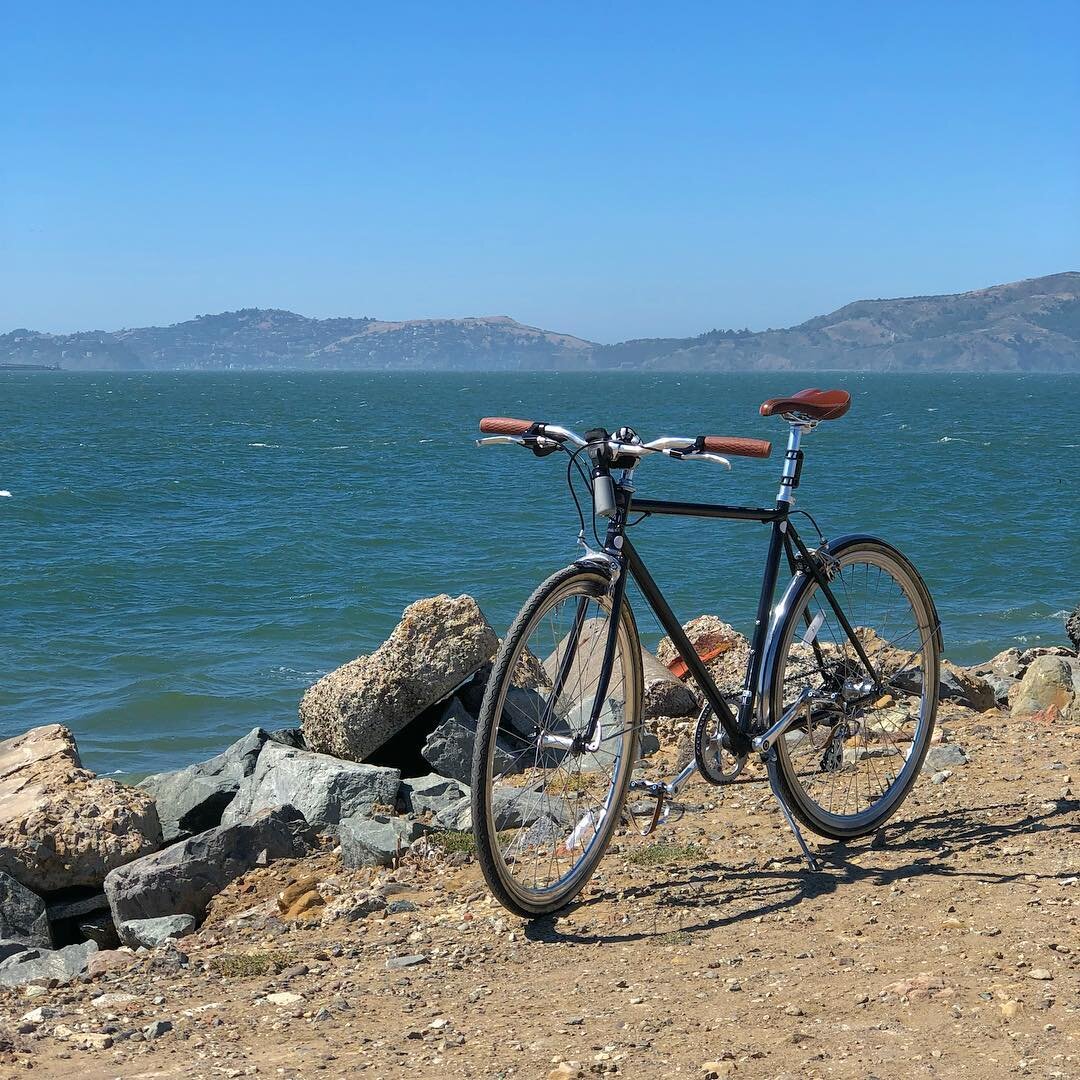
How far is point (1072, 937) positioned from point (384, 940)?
2376mm

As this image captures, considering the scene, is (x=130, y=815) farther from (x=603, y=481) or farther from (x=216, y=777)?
(x=603, y=481)

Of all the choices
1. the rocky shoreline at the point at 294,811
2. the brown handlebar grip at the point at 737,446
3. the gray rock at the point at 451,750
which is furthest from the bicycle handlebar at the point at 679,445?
the gray rock at the point at 451,750

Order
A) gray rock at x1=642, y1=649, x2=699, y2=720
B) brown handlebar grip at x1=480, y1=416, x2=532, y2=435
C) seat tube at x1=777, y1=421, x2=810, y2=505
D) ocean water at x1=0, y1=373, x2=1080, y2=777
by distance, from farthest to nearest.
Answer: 1. ocean water at x1=0, y1=373, x2=1080, y2=777
2. gray rock at x1=642, y1=649, x2=699, y2=720
3. seat tube at x1=777, y1=421, x2=810, y2=505
4. brown handlebar grip at x1=480, y1=416, x2=532, y2=435

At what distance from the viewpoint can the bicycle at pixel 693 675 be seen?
473cm

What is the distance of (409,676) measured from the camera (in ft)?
29.6

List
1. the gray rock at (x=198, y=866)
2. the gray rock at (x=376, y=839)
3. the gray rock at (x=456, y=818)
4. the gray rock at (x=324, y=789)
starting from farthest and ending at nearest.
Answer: the gray rock at (x=324, y=789), the gray rock at (x=456, y=818), the gray rock at (x=198, y=866), the gray rock at (x=376, y=839)

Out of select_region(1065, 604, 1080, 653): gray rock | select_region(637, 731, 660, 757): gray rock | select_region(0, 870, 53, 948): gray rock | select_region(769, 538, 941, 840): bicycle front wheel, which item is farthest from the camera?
select_region(1065, 604, 1080, 653): gray rock

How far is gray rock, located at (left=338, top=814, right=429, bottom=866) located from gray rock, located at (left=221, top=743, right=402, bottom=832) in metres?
0.51

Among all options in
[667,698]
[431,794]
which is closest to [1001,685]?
[667,698]

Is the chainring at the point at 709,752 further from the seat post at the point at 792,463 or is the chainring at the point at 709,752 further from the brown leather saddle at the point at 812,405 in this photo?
the brown leather saddle at the point at 812,405

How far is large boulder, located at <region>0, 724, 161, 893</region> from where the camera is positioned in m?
7.25

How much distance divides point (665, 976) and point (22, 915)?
392 cm

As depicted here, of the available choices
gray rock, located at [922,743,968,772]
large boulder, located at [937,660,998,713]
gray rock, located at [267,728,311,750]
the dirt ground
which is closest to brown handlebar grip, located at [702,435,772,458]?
the dirt ground

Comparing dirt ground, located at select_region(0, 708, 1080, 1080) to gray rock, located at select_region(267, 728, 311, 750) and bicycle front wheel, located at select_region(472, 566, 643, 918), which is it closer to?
bicycle front wheel, located at select_region(472, 566, 643, 918)
